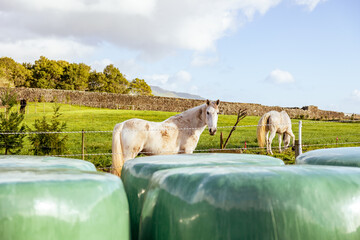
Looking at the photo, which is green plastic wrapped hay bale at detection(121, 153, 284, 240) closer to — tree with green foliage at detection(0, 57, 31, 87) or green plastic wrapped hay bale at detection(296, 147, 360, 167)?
green plastic wrapped hay bale at detection(296, 147, 360, 167)

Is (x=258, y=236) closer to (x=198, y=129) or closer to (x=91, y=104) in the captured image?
(x=198, y=129)

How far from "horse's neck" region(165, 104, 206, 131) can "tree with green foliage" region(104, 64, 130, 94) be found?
42.3m

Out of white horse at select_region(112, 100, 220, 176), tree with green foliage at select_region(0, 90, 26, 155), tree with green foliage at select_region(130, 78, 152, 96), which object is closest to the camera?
white horse at select_region(112, 100, 220, 176)

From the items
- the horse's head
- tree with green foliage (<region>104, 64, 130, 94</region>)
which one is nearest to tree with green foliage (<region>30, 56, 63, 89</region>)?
tree with green foliage (<region>104, 64, 130, 94</region>)

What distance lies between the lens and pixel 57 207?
78 cm

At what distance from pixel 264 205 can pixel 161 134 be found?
14.6 feet

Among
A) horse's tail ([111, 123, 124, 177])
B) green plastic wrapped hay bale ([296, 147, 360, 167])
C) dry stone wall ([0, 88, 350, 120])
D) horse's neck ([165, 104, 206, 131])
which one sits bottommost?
horse's tail ([111, 123, 124, 177])

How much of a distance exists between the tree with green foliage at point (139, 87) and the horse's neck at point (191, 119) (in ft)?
146

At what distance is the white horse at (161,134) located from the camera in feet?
17.3

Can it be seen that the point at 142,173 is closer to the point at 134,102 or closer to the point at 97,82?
the point at 134,102

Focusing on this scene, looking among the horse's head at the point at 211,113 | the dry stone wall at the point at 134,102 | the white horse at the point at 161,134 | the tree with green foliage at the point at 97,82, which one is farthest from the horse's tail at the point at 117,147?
the tree with green foliage at the point at 97,82

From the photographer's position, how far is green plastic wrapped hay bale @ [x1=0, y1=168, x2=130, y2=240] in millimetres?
758

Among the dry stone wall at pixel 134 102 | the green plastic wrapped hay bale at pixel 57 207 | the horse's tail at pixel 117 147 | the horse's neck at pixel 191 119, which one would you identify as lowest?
the horse's tail at pixel 117 147

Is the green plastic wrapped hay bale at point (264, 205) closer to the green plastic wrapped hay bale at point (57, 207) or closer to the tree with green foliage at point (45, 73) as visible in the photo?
the green plastic wrapped hay bale at point (57, 207)
